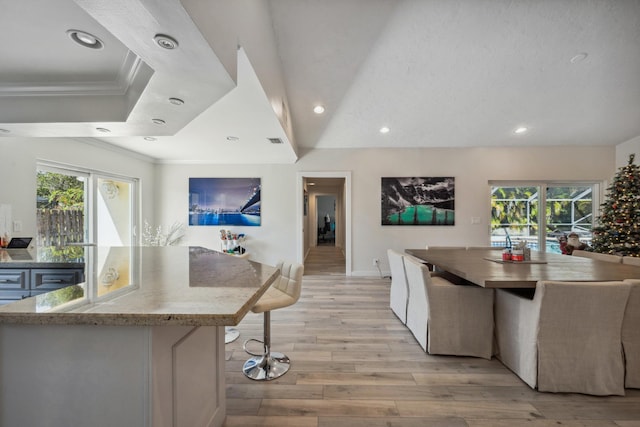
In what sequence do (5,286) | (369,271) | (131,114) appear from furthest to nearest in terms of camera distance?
(369,271)
(131,114)
(5,286)

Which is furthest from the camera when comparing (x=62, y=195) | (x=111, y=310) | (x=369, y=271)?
(x=369, y=271)

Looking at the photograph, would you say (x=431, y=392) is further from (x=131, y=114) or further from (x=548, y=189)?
(x=548, y=189)

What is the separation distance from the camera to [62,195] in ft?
→ 11.1

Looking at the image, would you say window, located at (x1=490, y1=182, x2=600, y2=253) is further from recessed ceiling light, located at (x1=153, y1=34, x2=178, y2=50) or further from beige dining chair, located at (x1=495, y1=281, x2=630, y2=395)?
recessed ceiling light, located at (x1=153, y1=34, x2=178, y2=50)

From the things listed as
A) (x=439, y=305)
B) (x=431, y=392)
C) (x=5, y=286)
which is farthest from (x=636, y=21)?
(x=5, y=286)

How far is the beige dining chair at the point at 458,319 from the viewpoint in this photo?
7.27 feet

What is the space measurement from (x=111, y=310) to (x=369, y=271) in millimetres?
4540

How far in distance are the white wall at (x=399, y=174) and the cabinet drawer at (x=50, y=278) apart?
3.26 m

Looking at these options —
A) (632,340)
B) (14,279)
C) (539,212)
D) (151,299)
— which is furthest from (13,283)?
(539,212)

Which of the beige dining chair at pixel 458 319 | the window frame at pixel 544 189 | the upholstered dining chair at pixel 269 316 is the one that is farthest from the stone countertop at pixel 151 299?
the window frame at pixel 544 189

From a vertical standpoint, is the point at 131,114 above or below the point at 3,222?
above

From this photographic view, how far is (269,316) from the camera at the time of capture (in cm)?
203

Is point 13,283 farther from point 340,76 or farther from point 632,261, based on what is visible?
point 632,261

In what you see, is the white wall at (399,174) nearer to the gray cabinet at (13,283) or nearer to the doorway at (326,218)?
the gray cabinet at (13,283)
